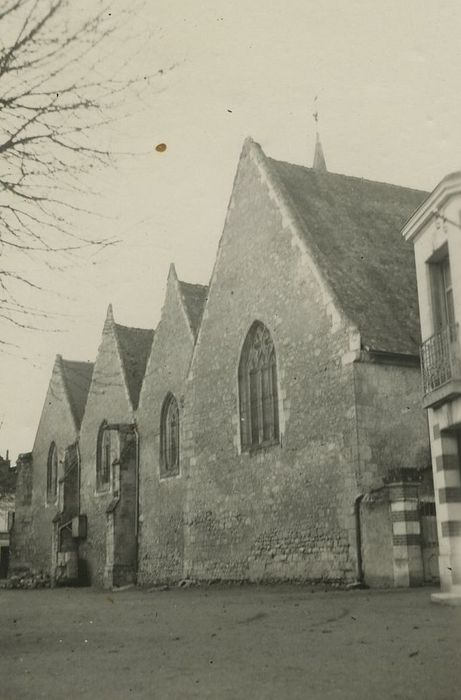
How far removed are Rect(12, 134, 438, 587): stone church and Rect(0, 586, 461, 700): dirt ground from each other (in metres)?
3.29

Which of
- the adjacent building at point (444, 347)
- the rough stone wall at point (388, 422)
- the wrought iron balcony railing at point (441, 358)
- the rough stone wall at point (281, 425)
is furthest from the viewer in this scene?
the rough stone wall at point (281, 425)

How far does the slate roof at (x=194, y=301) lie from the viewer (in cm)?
2203

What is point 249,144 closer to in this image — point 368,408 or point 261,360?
point 261,360

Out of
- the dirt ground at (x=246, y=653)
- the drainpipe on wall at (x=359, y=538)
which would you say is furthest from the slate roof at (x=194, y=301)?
the dirt ground at (x=246, y=653)

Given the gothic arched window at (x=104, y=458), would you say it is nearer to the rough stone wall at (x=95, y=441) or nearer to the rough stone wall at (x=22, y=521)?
the rough stone wall at (x=95, y=441)

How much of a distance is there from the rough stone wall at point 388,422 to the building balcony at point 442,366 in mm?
Answer: 2871

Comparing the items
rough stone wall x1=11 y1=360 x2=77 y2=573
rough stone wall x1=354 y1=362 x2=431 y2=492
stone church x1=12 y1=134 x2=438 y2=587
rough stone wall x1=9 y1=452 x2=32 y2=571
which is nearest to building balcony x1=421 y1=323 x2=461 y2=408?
stone church x1=12 y1=134 x2=438 y2=587

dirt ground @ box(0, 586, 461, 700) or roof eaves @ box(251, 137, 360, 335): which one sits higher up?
roof eaves @ box(251, 137, 360, 335)

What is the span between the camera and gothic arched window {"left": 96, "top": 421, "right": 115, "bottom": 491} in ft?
86.6

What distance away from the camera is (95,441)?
2733 cm

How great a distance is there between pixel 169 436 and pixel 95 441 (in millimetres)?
5699

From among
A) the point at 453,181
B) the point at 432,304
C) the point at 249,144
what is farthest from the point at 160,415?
the point at 453,181

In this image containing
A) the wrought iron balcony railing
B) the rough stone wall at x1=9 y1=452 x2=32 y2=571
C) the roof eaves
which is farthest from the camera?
the rough stone wall at x1=9 y1=452 x2=32 y2=571

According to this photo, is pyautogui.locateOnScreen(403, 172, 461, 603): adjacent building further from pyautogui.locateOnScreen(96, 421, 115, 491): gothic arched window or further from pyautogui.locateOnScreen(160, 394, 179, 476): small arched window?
pyautogui.locateOnScreen(96, 421, 115, 491): gothic arched window
